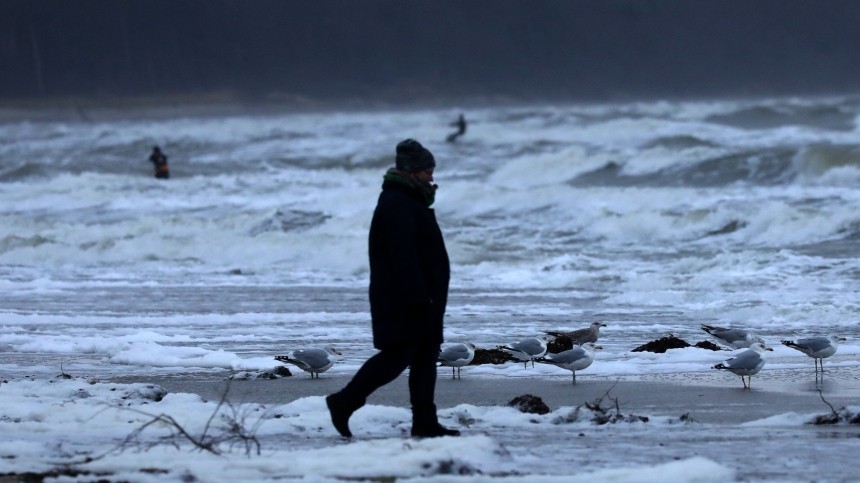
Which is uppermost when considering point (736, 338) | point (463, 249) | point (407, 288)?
point (463, 249)

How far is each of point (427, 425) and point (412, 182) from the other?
1.05m

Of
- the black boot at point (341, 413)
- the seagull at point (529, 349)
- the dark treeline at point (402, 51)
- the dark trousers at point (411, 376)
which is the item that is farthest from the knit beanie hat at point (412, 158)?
the dark treeline at point (402, 51)

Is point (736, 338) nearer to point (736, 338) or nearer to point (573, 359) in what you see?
point (736, 338)

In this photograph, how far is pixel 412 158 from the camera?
18.4 feet

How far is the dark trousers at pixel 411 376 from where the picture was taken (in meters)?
5.61

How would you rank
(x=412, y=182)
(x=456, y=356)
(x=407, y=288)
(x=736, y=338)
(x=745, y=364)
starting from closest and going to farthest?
1. (x=407, y=288)
2. (x=412, y=182)
3. (x=745, y=364)
4. (x=456, y=356)
5. (x=736, y=338)

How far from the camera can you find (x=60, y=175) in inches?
1345

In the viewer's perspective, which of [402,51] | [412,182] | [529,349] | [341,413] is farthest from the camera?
[402,51]

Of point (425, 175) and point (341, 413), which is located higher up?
point (425, 175)

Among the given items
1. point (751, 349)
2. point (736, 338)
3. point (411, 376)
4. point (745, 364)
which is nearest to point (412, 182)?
point (411, 376)

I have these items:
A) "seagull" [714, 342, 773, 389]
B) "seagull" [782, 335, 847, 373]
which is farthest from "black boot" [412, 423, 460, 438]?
"seagull" [782, 335, 847, 373]

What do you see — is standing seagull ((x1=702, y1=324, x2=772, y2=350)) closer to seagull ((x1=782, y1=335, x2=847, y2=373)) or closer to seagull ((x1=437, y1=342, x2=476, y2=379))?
seagull ((x1=782, y1=335, x2=847, y2=373))

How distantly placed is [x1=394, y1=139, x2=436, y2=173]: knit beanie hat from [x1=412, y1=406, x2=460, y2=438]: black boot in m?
1.04

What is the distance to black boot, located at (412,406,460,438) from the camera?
567cm
